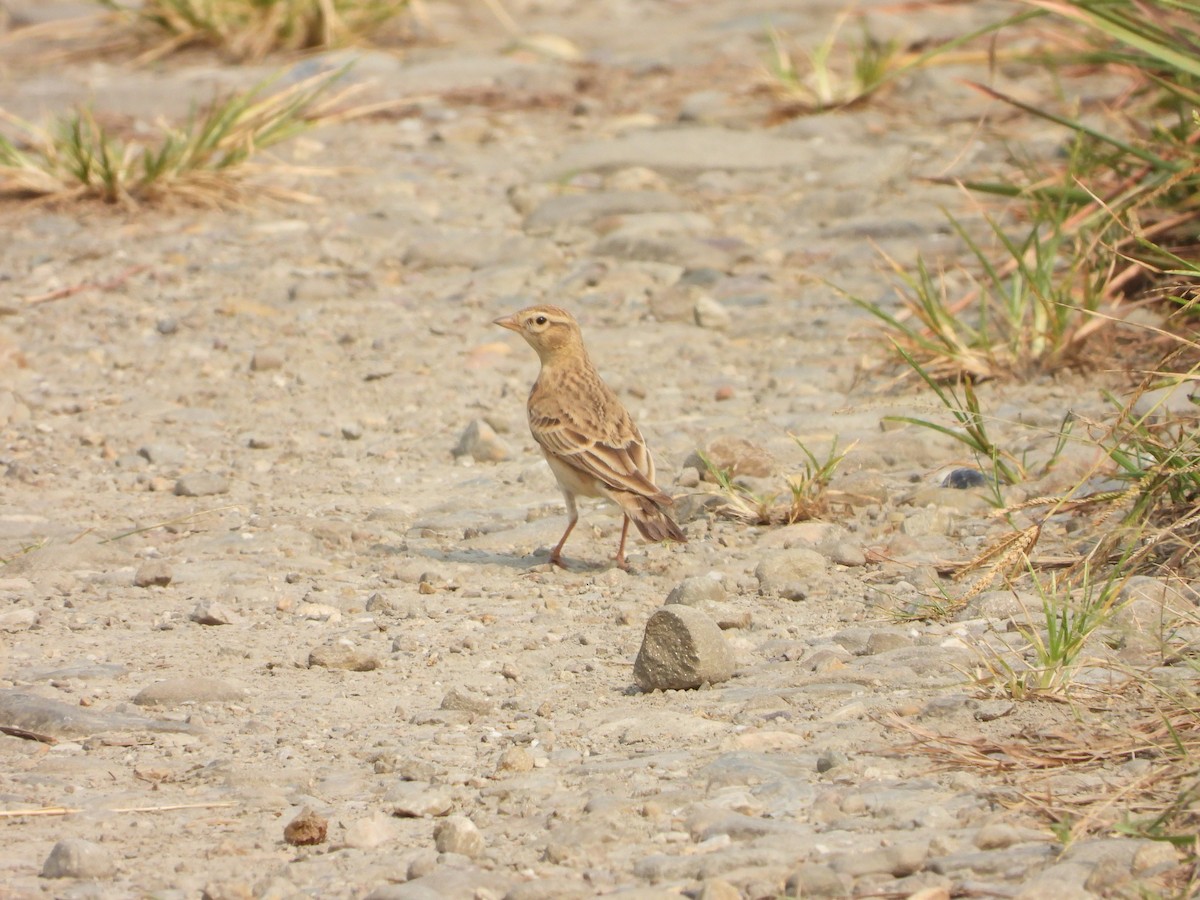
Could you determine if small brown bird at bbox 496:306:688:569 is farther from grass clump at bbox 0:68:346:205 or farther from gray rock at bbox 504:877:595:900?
grass clump at bbox 0:68:346:205

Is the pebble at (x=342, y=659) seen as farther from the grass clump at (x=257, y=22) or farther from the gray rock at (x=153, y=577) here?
the grass clump at (x=257, y=22)

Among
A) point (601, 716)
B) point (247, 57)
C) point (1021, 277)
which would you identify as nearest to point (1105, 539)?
point (601, 716)

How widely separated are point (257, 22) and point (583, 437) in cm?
798

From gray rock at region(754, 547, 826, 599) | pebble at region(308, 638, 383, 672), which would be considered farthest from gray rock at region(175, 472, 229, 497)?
gray rock at region(754, 547, 826, 599)

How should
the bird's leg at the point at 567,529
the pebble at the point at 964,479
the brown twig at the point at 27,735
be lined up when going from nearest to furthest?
1. the brown twig at the point at 27,735
2. the bird's leg at the point at 567,529
3. the pebble at the point at 964,479

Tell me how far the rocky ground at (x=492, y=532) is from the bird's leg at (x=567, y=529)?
0.08m

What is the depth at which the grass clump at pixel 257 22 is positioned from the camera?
12578mm

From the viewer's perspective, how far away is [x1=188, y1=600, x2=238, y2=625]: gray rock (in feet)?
16.3

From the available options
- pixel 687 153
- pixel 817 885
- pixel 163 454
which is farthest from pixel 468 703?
pixel 687 153

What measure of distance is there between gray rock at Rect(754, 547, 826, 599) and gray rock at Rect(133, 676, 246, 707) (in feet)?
5.32

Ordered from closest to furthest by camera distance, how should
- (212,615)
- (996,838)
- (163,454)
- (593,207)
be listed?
(996,838) < (212,615) < (163,454) < (593,207)

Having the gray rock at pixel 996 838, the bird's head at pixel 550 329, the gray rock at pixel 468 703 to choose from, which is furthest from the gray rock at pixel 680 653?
the bird's head at pixel 550 329

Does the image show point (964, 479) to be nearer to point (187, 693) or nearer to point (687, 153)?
point (187, 693)

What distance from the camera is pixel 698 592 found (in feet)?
16.5
